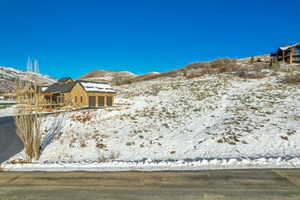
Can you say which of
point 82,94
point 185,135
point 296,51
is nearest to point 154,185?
point 185,135

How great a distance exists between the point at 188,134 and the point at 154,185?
9.70m

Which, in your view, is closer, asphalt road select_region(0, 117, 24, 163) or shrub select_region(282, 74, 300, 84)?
asphalt road select_region(0, 117, 24, 163)

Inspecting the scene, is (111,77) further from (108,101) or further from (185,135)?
(185,135)

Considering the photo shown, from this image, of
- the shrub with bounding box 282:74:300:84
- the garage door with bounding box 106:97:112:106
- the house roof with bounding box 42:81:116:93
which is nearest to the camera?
the shrub with bounding box 282:74:300:84

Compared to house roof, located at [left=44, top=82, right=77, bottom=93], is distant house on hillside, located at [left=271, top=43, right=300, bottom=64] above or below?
above

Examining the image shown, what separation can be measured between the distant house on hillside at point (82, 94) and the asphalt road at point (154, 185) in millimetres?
23896

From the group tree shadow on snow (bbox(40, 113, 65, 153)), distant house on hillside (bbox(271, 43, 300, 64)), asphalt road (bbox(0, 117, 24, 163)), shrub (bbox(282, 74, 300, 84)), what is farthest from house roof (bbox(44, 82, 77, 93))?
distant house on hillside (bbox(271, 43, 300, 64))

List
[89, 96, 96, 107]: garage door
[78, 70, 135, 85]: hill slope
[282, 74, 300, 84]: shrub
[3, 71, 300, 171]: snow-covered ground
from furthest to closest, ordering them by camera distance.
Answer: [78, 70, 135, 85]: hill slope → [89, 96, 96, 107]: garage door → [282, 74, 300, 84]: shrub → [3, 71, 300, 171]: snow-covered ground

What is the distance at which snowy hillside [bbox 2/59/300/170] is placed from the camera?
7014 millimetres

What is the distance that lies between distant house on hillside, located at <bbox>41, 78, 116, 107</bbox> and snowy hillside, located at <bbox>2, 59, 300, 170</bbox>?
A: 8.54 meters

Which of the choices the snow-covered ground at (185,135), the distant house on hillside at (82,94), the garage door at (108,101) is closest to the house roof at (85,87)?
the distant house on hillside at (82,94)

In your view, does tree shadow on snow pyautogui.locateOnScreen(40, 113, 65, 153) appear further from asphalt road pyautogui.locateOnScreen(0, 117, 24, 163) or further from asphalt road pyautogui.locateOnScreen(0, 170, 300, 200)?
asphalt road pyautogui.locateOnScreen(0, 170, 300, 200)

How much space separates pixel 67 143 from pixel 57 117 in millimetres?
7837

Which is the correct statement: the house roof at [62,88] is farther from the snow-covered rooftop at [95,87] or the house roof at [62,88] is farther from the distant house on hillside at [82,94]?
the snow-covered rooftop at [95,87]
